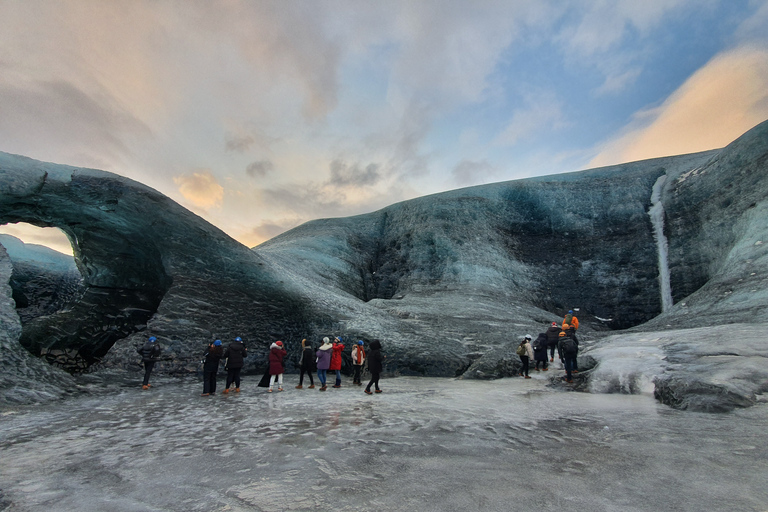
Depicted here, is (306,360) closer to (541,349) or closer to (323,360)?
(323,360)

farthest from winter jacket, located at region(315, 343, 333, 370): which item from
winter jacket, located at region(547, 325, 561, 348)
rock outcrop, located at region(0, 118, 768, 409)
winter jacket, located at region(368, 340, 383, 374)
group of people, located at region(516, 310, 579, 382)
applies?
winter jacket, located at region(547, 325, 561, 348)

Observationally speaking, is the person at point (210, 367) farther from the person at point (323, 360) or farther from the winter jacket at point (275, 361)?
the person at point (323, 360)

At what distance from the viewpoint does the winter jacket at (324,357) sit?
1309cm

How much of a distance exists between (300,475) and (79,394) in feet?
34.8

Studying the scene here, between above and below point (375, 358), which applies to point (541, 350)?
above

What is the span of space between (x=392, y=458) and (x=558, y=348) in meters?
11.2

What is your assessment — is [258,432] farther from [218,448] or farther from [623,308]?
[623,308]

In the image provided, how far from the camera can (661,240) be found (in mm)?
32062

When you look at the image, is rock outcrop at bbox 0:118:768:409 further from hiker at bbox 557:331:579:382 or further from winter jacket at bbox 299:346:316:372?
winter jacket at bbox 299:346:316:372

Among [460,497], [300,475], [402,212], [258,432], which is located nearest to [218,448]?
[258,432]

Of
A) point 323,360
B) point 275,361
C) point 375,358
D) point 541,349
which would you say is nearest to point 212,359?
point 275,361

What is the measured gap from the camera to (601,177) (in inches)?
1592

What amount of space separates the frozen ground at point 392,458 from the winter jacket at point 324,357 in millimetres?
4094

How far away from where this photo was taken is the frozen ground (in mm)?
3783
